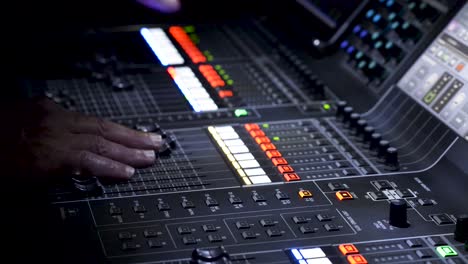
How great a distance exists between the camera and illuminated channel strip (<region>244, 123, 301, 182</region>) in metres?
3.00

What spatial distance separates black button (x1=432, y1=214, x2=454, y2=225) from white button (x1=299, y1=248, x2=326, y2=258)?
391 mm

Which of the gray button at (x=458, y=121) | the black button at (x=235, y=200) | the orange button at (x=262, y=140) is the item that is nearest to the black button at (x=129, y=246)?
the black button at (x=235, y=200)

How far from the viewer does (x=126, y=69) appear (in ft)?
12.8

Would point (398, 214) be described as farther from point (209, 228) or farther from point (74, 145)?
point (74, 145)

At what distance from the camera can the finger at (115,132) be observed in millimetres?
3084

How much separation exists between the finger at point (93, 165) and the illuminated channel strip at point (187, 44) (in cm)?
115

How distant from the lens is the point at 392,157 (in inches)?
122

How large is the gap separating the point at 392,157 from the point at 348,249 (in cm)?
62

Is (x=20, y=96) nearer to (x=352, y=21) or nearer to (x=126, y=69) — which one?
(x=126, y=69)

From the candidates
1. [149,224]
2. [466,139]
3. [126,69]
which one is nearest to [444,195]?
[466,139]

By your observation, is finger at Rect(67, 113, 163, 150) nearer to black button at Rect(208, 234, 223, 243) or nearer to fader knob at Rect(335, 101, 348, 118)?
black button at Rect(208, 234, 223, 243)

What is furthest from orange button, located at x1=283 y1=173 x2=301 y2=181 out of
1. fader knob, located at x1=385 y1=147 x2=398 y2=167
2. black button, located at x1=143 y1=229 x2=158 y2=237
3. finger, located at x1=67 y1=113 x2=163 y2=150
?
black button, located at x1=143 y1=229 x2=158 y2=237

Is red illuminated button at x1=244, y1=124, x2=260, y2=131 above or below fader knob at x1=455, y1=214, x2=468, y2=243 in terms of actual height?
above

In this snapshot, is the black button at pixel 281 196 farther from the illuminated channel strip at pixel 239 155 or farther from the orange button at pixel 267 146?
the orange button at pixel 267 146
